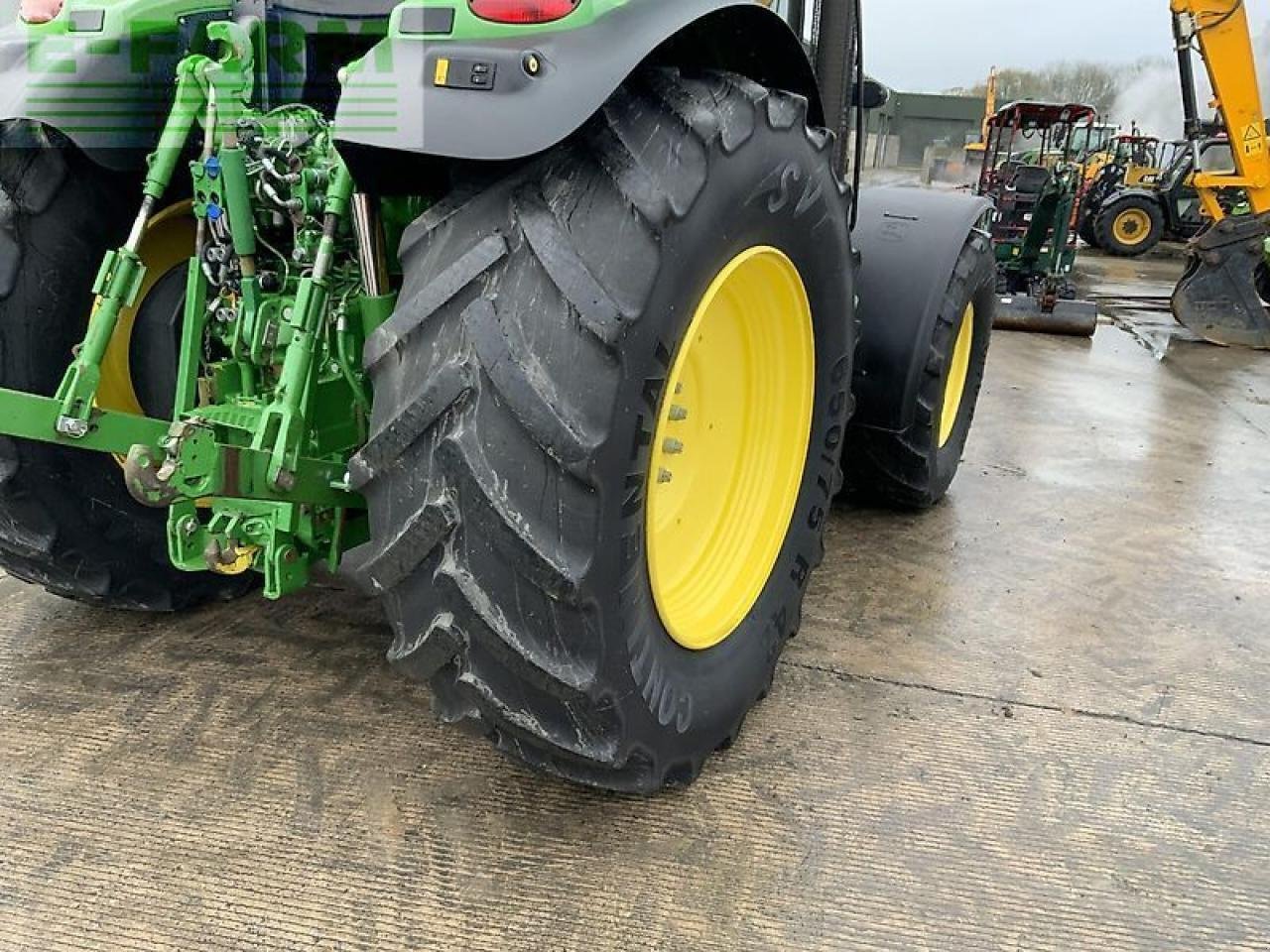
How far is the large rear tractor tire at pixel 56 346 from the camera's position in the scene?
2121 mm

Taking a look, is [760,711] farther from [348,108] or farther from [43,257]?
[43,257]

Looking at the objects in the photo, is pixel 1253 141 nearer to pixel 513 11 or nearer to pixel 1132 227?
pixel 1132 227

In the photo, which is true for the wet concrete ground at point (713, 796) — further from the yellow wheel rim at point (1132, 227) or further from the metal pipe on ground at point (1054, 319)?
the yellow wheel rim at point (1132, 227)

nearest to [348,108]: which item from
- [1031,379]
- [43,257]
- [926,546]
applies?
[43,257]

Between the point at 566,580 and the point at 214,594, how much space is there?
1644 mm

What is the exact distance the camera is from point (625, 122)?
1.60 m

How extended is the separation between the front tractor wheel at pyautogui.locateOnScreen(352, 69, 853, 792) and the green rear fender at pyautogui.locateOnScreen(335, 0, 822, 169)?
12 centimetres

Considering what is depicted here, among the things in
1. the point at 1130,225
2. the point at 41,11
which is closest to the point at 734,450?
the point at 41,11

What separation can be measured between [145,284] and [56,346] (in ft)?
0.93

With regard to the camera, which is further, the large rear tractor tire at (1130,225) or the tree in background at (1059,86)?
the tree in background at (1059,86)

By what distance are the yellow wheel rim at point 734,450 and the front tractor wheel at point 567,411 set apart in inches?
8.2

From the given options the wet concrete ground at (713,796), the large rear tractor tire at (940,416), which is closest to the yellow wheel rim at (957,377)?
the large rear tractor tire at (940,416)

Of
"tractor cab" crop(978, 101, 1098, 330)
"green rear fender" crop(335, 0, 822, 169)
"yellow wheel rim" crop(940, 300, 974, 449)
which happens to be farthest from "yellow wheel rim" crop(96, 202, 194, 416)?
"tractor cab" crop(978, 101, 1098, 330)

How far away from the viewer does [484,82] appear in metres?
1.44
